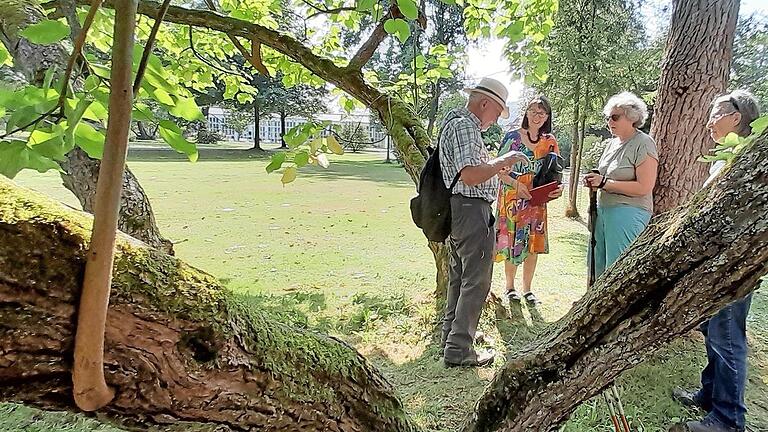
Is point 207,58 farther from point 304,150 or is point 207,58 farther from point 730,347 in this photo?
point 730,347

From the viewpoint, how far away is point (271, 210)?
1003 centimetres

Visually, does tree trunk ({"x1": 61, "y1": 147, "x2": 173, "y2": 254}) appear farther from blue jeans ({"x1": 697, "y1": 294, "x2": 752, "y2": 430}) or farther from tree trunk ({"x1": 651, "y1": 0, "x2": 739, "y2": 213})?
tree trunk ({"x1": 651, "y1": 0, "x2": 739, "y2": 213})

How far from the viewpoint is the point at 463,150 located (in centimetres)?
288

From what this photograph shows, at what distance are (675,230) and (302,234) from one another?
24.2ft

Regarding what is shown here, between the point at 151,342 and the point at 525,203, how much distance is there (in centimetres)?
361

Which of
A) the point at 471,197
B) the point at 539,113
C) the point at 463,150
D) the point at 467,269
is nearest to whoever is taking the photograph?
the point at 463,150

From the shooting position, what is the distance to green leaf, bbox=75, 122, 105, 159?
87 centimetres

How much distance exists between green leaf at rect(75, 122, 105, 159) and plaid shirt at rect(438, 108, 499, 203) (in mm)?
2203

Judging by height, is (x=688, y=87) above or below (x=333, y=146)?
above

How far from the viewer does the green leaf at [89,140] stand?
2.85 feet

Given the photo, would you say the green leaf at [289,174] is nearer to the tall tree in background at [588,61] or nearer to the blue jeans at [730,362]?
the blue jeans at [730,362]

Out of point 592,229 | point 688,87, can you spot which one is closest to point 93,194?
point 592,229

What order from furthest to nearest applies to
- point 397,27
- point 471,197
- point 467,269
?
point 467,269 → point 471,197 → point 397,27

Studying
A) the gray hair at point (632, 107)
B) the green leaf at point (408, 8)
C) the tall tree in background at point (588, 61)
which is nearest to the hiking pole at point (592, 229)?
the gray hair at point (632, 107)
